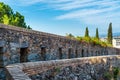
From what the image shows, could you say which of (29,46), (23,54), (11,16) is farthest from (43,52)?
(11,16)

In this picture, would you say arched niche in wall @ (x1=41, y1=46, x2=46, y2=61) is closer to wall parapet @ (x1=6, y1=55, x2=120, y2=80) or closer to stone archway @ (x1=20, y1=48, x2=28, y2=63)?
stone archway @ (x1=20, y1=48, x2=28, y2=63)

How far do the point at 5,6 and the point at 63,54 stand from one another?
876 inches

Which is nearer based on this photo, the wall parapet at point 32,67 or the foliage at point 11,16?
the wall parapet at point 32,67

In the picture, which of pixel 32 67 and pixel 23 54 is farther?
pixel 23 54

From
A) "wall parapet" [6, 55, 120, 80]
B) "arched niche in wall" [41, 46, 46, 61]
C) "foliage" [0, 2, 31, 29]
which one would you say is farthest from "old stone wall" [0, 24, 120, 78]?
"foliage" [0, 2, 31, 29]

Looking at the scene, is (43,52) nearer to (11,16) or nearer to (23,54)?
(23,54)

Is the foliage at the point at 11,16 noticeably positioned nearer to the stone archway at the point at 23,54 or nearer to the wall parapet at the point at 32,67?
the stone archway at the point at 23,54

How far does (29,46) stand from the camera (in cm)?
1567

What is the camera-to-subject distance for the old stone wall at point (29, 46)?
44.0 ft

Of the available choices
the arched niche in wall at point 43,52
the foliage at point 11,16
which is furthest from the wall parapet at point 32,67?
the foliage at point 11,16

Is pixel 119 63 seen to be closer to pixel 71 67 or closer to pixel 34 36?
pixel 34 36

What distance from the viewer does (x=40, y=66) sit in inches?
372

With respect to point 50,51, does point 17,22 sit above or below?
above

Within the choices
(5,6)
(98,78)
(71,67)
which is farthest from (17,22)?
(71,67)
